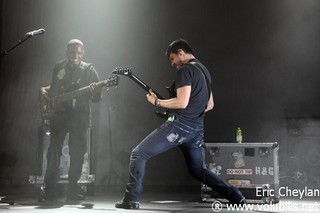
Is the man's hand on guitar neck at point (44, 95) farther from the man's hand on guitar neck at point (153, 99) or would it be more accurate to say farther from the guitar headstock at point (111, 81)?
the man's hand on guitar neck at point (153, 99)

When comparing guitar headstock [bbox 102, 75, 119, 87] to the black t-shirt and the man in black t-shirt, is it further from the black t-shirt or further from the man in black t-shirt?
the black t-shirt

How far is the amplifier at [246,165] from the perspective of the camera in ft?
17.8

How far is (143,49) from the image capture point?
7980mm

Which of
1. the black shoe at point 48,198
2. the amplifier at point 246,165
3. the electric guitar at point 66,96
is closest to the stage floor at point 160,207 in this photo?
the black shoe at point 48,198

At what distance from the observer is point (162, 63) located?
26.0ft

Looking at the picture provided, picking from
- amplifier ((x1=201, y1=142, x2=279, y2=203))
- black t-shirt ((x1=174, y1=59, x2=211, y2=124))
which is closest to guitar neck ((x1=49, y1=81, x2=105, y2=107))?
black t-shirt ((x1=174, y1=59, x2=211, y2=124))

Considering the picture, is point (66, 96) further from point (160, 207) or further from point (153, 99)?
point (160, 207)

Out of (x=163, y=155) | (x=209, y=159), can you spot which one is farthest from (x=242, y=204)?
(x=163, y=155)

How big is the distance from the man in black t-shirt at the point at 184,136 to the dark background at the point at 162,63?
3.59m

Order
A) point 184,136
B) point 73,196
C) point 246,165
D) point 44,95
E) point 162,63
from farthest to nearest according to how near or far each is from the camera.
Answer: point 162,63, point 44,95, point 246,165, point 73,196, point 184,136

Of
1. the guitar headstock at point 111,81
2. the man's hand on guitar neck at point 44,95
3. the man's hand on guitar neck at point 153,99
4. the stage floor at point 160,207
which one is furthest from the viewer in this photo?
the man's hand on guitar neck at point 44,95

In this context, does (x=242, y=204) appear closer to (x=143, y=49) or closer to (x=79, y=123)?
(x=79, y=123)

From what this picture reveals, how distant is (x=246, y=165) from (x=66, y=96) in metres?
2.26

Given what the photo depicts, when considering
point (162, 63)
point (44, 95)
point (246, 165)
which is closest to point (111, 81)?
point (44, 95)
